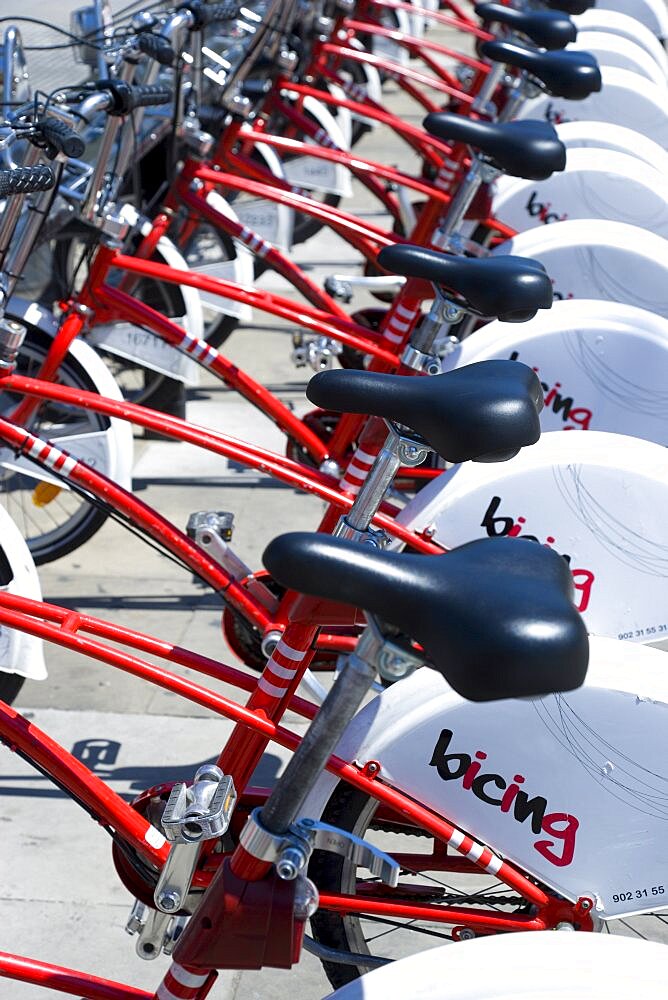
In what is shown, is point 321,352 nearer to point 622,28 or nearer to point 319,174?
point 319,174

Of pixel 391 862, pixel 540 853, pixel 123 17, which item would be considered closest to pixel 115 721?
pixel 540 853

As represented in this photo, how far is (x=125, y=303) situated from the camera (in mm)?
3738

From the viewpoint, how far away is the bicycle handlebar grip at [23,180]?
8.36 feet

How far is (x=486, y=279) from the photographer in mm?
2664

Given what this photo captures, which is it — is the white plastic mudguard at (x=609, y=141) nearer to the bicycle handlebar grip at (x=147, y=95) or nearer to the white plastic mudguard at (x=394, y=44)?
the bicycle handlebar grip at (x=147, y=95)

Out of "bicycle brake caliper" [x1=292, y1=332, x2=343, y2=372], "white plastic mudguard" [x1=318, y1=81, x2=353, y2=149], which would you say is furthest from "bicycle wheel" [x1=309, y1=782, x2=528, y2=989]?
"white plastic mudguard" [x1=318, y1=81, x2=353, y2=149]

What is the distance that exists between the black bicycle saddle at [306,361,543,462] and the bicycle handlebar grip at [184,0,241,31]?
250 cm

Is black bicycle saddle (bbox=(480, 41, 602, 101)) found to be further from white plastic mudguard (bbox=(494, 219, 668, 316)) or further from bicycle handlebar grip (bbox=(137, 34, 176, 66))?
bicycle handlebar grip (bbox=(137, 34, 176, 66))

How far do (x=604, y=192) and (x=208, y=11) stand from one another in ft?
4.68

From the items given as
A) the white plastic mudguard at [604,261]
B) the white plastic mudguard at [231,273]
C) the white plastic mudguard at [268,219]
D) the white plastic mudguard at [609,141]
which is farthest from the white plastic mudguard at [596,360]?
the white plastic mudguard at [268,219]

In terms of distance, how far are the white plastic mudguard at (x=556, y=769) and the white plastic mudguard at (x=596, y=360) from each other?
4.09ft

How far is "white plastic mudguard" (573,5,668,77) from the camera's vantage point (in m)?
6.57

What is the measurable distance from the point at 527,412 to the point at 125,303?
2063mm

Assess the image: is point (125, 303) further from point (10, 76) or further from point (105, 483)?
point (105, 483)
